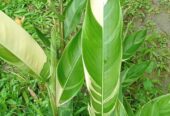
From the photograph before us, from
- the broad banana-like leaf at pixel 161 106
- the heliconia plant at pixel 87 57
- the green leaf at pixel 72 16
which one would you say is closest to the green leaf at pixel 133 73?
the heliconia plant at pixel 87 57

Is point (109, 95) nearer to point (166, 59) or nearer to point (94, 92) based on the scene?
point (94, 92)

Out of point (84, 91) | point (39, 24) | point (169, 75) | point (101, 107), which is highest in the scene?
point (101, 107)

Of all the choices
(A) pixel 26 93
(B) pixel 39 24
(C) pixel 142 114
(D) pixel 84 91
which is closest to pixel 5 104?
(A) pixel 26 93

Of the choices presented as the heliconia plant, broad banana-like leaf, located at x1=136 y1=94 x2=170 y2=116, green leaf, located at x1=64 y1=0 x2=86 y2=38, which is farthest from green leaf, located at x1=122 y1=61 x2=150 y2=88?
broad banana-like leaf, located at x1=136 y1=94 x2=170 y2=116

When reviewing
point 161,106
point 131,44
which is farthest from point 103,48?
point 131,44

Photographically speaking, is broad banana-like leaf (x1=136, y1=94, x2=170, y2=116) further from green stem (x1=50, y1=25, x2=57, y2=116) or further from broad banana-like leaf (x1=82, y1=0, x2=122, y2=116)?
green stem (x1=50, y1=25, x2=57, y2=116)

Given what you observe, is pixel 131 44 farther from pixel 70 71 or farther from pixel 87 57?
pixel 87 57
